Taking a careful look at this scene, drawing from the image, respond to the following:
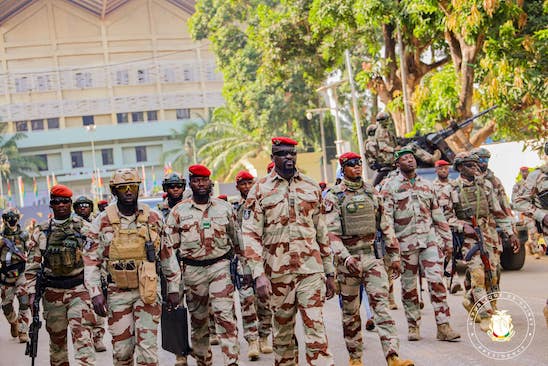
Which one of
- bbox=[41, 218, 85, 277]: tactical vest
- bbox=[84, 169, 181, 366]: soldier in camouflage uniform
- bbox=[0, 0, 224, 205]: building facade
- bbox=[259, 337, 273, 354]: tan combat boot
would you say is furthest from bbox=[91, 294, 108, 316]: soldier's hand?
bbox=[0, 0, 224, 205]: building facade

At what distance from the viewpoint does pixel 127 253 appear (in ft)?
22.5

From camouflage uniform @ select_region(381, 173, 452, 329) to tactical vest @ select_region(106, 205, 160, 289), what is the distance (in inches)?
112

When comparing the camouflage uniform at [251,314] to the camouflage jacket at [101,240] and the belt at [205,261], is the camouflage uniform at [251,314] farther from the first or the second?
the camouflage jacket at [101,240]

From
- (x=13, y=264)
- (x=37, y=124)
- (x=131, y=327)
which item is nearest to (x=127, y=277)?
(x=131, y=327)

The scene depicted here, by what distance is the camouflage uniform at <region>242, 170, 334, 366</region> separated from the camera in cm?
666

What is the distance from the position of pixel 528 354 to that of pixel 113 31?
78.1 m

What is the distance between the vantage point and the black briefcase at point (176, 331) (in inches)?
273

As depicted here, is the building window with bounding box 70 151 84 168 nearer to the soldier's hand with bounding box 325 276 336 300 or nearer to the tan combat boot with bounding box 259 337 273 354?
the tan combat boot with bounding box 259 337 273 354

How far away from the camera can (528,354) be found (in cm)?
752

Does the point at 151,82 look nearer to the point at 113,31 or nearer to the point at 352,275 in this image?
Result: the point at 113,31

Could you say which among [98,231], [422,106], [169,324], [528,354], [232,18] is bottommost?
[528,354]

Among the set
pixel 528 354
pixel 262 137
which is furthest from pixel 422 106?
pixel 262 137

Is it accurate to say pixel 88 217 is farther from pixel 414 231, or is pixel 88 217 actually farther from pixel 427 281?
pixel 427 281

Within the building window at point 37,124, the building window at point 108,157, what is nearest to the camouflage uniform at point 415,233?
the building window at point 108,157
